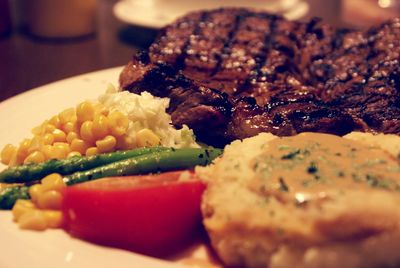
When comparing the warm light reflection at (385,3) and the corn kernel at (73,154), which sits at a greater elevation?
the corn kernel at (73,154)

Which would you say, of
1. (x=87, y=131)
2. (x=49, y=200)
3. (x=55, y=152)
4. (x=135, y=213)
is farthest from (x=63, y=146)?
(x=135, y=213)

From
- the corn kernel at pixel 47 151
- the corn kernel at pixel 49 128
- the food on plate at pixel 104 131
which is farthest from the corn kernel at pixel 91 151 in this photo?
the corn kernel at pixel 49 128

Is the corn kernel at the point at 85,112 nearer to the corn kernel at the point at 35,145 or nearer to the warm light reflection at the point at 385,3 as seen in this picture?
the corn kernel at the point at 35,145

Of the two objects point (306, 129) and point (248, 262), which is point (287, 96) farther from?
point (248, 262)

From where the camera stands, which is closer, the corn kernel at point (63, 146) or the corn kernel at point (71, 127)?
the corn kernel at point (63, 146)

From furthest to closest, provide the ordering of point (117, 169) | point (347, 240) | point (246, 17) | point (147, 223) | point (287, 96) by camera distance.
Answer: point (246, 17), point (287, 96), point (117, 169), point (147, 223), point (347, 240)

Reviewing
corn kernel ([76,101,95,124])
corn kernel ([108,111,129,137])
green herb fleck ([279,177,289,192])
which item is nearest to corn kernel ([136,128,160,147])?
corn kernel ([108,111,129,137])

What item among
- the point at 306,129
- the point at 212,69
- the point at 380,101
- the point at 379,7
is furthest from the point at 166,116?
the point at 379,7

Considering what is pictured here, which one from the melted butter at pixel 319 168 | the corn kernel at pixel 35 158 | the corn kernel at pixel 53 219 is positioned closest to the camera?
the melted butter at pixel 319 168

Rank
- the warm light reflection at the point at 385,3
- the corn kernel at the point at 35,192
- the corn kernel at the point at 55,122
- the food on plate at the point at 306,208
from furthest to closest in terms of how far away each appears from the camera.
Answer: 1. the warm light reflection at the point at 385,3
2. the corn kernel at the point at 55,122
3. the corn kernel at the point at 35,192
4. the food on plate at the point at 306,208
